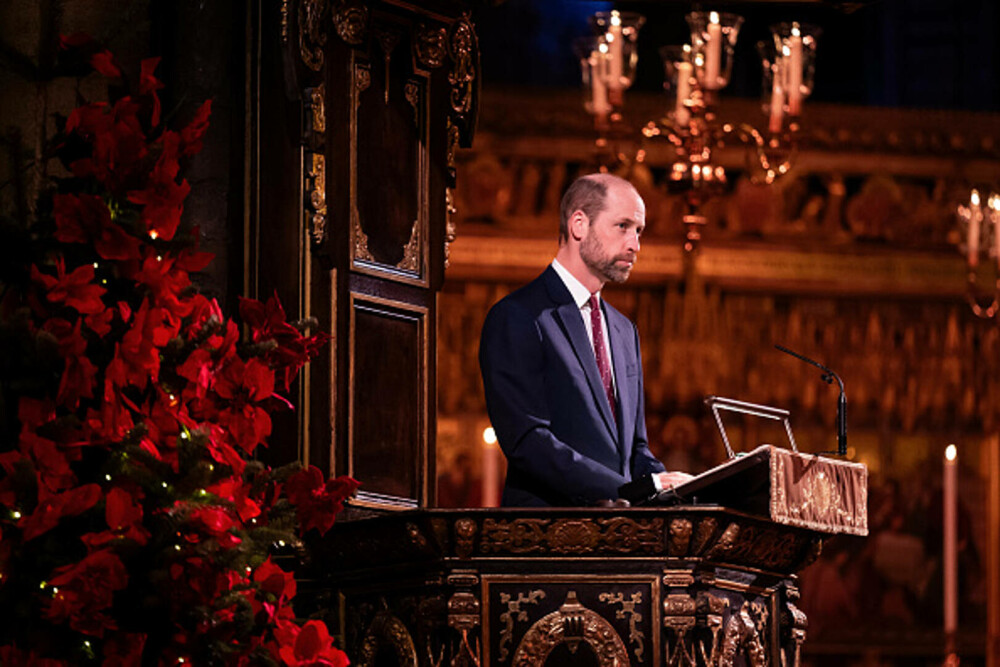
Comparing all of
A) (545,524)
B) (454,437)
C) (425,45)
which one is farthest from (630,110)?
(545,524)

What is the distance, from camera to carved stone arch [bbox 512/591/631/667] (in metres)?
5.31

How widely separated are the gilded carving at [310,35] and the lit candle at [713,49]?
15.0 feet

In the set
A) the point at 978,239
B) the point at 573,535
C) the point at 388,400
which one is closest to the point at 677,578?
the point at 573,535

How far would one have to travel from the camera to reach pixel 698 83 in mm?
10609

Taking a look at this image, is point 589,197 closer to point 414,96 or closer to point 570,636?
point 414,96

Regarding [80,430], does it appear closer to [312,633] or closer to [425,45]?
[312,633]

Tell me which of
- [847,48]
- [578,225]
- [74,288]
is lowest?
[74,288]

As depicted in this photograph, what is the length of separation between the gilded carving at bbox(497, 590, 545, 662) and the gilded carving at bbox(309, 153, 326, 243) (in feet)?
4.31

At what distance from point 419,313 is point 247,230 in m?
0.59

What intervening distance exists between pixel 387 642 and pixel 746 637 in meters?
0.94

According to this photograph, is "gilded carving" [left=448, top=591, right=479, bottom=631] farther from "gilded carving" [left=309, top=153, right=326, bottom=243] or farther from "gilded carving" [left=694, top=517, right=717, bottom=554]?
"gilded carving" [left=309, top=153, right=326, bottom=243]

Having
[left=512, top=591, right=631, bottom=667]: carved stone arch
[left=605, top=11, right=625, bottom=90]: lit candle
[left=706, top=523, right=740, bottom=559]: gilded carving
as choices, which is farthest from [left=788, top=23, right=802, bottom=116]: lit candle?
[left=512, top=591, right=631, bottom=667]: carved stone arch

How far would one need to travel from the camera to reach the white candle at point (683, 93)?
1073cm

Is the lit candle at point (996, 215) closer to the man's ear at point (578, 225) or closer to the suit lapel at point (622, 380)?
the suit lapel at point (622, 380)
